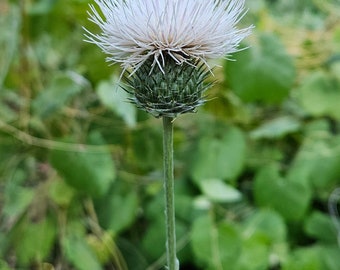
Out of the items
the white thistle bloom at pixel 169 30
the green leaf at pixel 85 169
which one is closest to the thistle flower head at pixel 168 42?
the white thistle bloom at pixel 169 30

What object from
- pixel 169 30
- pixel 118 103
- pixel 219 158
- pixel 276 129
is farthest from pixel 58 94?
pixel 169 30

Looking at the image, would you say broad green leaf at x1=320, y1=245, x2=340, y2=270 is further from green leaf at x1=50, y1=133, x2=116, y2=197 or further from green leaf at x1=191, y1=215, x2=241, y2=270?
green leaf at x1=50, y1=133, x2=116, y2=197

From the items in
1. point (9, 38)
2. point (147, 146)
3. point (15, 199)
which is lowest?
point (15, 199)

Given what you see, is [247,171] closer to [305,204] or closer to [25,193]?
[305,204]

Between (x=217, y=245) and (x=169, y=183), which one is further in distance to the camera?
(x=217, y=245)

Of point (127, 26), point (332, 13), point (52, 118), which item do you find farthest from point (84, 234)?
point (332, 13)

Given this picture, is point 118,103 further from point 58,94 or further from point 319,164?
point 319,164

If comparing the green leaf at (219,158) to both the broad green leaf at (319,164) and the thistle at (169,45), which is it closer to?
the broad green leaf at (319,164)
